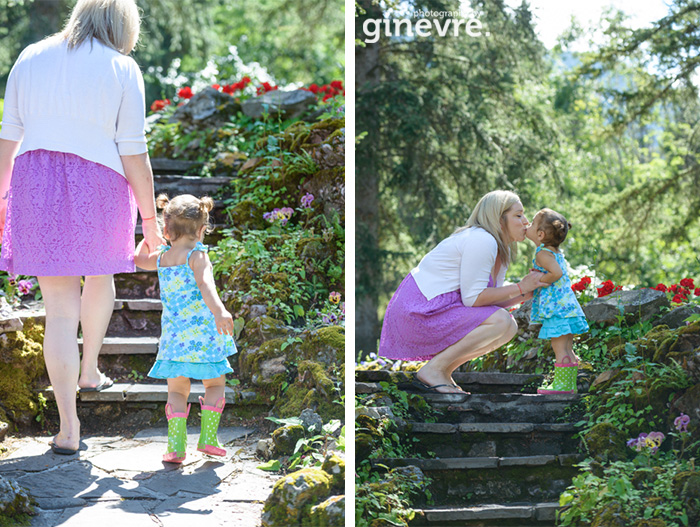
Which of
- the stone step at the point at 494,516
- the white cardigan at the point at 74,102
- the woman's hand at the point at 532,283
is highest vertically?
the white cardigan at the point at 74,102

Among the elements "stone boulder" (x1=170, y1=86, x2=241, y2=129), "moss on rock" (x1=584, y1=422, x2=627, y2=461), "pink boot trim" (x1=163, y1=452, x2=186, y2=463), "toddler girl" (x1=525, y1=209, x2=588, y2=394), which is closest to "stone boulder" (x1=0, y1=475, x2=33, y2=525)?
"pink boot trim" (x1=163, y1=452, x2=186, y2=463)

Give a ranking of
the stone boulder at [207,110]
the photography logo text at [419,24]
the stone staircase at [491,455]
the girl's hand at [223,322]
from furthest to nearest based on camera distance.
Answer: the stone boulder at [207,110]
the photography logo text at [419,24]
the girl's hand at [223,322]
the stone staircase at [491,455]

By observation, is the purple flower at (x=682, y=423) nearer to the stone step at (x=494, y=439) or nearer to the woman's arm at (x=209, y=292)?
the stone step at (x=494, y=439)

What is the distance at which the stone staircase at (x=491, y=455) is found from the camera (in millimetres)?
1938

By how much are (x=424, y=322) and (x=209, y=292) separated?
2.70 ft

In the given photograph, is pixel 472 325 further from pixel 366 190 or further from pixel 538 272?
pixel 366 190

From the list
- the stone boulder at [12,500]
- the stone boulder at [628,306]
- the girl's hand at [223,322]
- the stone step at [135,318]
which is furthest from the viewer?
the stone step at [135,318]

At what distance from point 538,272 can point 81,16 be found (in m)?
1.92

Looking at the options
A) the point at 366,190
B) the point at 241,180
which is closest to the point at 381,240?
the point at 366,190

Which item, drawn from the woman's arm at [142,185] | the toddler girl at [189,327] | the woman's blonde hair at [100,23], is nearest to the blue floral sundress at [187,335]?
the toddler girl at [189,327]

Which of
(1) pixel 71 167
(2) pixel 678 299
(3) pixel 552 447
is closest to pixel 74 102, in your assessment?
(1) pixel 71 167

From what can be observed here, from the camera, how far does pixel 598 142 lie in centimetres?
582

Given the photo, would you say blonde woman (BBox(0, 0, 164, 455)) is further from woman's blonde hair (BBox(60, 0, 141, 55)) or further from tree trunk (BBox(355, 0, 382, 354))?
tree trunk (BBox(355, 0, 382, 354))

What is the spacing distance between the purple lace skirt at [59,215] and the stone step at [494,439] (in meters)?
1.29
